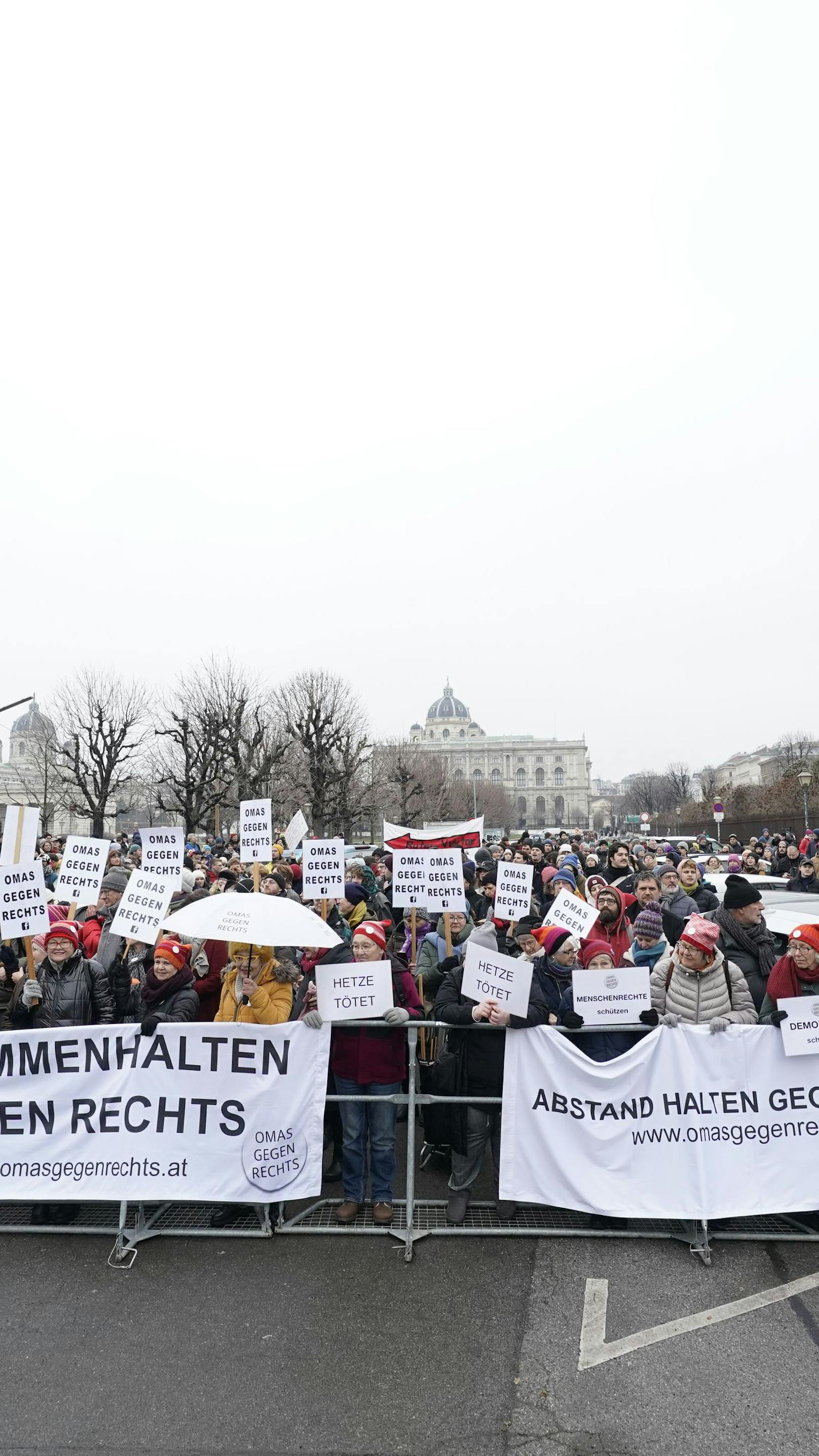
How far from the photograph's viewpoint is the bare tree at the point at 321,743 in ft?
126

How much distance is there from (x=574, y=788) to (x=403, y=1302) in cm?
15488

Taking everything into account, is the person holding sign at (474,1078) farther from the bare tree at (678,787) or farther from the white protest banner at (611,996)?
the bare tree at (678,787)

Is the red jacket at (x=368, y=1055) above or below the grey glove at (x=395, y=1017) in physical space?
below

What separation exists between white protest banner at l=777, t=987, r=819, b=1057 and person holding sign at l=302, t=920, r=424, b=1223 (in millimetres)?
2214

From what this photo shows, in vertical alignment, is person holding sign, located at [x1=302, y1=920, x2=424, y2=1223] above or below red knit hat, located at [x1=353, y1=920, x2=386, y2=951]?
below

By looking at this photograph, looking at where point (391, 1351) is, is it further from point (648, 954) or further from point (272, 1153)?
point (648, 954)

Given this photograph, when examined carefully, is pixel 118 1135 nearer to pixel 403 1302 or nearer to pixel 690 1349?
pixel 403 1302

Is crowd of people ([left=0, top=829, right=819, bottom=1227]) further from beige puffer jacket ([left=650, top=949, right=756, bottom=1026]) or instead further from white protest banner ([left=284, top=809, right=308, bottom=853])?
white protest banner ([left=284, top=809, right=308, bottom=853])

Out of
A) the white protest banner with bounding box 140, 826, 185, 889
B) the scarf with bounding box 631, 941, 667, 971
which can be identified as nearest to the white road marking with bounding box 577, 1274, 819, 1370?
the scarf with bounding box 631, 941, 667, 971

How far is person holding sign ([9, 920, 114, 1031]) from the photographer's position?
6.12 metres

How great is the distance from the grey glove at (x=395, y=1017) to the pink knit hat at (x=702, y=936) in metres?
1.74

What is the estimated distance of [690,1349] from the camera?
4348 mm

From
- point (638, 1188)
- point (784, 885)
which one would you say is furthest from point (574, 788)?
point (638, 1188)

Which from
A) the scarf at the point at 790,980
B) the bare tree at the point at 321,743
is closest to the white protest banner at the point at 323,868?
the scarf at the point at 790,980
